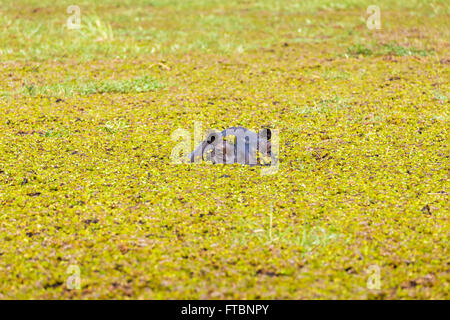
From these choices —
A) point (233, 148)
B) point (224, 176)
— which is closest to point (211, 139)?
point (233, 148)

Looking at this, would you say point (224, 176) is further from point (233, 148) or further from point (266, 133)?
point (266, 133)

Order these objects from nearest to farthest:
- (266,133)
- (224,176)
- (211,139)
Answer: (224,176) < (211,139) < (266,133)

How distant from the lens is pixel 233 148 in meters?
5.66

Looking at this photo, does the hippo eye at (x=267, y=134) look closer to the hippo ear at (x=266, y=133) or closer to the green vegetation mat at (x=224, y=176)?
the hippo ear at (x=266, y=133)

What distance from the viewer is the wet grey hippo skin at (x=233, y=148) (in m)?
5.57

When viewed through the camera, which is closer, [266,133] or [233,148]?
[233,148]

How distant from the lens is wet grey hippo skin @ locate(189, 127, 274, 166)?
5566mm

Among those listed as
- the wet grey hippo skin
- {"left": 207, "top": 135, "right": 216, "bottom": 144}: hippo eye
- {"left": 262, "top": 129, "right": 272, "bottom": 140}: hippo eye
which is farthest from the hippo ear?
{"left": 207, "top": 135, "right": 216, "bottom": 144}: hippo eye

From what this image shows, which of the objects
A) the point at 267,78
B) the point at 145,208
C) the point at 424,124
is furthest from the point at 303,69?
the point at 145,208

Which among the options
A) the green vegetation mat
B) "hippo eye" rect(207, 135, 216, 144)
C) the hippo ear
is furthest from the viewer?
the hippo ear

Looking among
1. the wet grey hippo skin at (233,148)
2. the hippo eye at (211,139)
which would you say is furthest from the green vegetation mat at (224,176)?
the hippo eye at (211,139)

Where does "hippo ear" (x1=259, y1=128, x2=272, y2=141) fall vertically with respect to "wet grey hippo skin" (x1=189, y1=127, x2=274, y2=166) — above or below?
above

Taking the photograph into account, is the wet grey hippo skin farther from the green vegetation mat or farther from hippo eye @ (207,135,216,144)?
the green vegetation mat

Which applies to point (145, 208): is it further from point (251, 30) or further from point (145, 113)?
point (251, 30)
